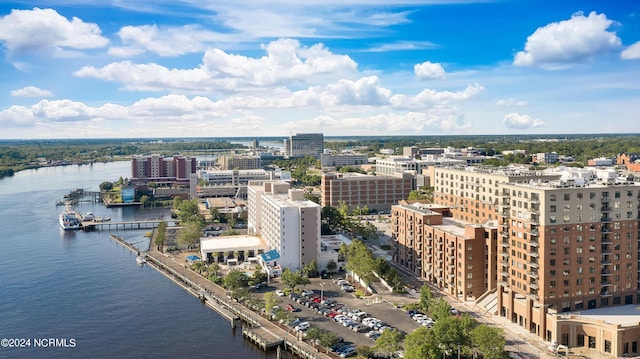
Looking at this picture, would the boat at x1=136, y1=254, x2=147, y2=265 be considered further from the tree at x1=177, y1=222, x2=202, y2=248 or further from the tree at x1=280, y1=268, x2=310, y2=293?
the tree at x1=280, y1=268, x2=310, y2=293

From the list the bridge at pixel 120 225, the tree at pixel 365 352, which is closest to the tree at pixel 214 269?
the tree at pixel 365 352

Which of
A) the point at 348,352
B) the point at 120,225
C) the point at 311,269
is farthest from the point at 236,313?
the point at 120,225

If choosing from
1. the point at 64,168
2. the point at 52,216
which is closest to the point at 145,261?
the point at 52,216

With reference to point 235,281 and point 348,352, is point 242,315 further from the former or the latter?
point 348,352

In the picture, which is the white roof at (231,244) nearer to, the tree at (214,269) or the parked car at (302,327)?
the tree at (214,269)

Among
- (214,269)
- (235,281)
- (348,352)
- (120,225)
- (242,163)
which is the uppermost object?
(242,163)

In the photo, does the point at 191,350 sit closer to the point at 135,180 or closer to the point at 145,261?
the point at 145,261
